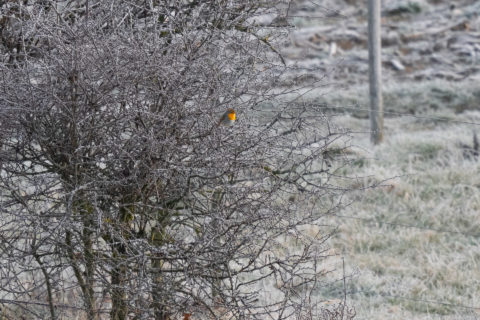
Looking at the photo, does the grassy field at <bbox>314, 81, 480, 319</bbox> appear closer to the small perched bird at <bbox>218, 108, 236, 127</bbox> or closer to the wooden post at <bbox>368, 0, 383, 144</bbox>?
the wooden post at <bbox>368, 0, 383, 144</bbox>

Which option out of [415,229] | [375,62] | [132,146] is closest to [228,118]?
[132,146]

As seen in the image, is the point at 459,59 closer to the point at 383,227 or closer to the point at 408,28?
the point at 408,28

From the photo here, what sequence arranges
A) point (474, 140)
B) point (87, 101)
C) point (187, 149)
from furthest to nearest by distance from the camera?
point (474, 140), point (187, 149), point (87, 101)

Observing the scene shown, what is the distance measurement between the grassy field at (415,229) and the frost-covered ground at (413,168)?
0.02 metres

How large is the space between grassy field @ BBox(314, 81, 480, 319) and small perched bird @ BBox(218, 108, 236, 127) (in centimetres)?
139

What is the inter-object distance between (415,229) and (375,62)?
16.1 feet

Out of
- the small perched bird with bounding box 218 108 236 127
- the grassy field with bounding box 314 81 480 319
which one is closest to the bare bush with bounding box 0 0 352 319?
the small perched bird with bounding box 218 108 236 127

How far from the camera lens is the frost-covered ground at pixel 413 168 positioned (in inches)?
319

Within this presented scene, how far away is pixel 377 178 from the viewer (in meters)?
11.7

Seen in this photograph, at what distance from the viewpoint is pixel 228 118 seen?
15.0 feet

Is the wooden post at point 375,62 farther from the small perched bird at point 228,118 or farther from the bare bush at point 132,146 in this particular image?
the small perched bird at point 228,118

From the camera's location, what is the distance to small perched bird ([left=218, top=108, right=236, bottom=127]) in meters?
4.53

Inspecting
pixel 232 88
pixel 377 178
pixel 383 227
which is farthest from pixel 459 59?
pixel 232 88

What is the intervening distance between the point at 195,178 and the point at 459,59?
60.9ft
